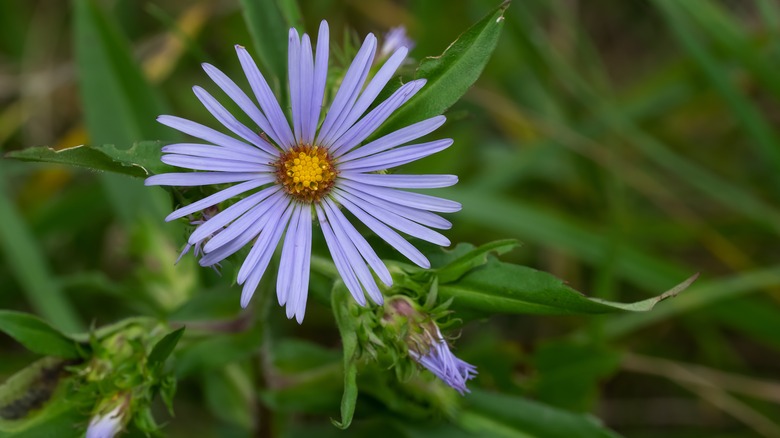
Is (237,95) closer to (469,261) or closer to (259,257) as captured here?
(259,257)

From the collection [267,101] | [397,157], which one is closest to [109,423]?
[267,101]

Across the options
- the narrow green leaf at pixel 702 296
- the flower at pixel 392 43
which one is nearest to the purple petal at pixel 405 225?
the flower at pixel 392 43

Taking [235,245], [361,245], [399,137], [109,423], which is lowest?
[109,423]

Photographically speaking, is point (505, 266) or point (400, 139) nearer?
point (400, 139)

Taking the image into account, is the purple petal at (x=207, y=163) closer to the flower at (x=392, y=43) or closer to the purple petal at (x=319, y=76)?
the purple petal at (x=319, y=76)

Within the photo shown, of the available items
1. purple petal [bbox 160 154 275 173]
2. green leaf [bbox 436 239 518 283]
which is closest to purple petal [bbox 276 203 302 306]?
purple petal [bbox 160 154 275 173]

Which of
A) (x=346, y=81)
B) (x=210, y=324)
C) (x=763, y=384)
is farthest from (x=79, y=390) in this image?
(x=763, y=384)

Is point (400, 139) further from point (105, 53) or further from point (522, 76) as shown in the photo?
point (522, 76)
